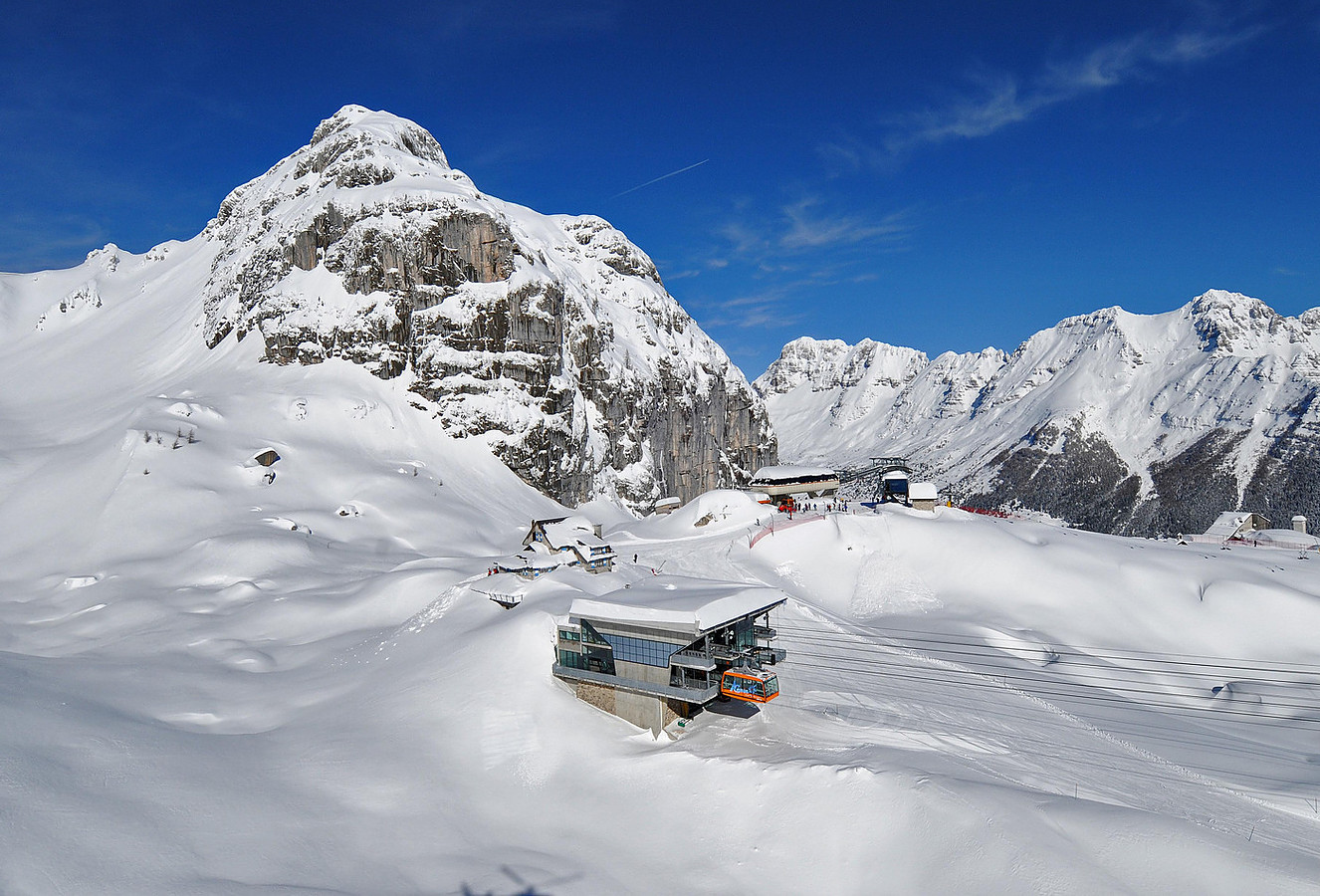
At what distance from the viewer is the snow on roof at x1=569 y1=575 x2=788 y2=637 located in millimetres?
26500

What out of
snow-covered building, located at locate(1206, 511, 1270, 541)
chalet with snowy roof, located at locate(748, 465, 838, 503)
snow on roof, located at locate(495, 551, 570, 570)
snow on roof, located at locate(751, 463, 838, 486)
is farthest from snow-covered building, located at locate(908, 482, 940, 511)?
snow on roof, located at locate(495, 551, 570, 570)

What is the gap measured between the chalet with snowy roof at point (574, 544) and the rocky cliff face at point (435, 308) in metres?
30.8

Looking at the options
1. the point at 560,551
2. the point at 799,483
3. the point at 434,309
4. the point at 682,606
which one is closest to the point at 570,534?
the point at 560,551

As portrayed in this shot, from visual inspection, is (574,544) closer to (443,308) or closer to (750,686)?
Answer: (750,686)

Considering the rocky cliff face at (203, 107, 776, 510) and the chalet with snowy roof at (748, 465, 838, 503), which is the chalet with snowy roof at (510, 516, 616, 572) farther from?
the rocky cliff face at (203, 107, 776, 510)

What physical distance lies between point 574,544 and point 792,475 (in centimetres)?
3715

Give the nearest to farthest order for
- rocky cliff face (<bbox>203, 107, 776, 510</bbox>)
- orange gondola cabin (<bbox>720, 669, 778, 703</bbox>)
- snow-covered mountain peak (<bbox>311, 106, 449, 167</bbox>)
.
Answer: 1. orange gondola cabin (<bbox>720, 669, 778, 703</bbox>)
2. rocky cliff face (<bbox>203, 107, 776, 510</bbox>)
3. snow-covered mountain peak (<bbox>311, 106, 449, 167</bbox>)

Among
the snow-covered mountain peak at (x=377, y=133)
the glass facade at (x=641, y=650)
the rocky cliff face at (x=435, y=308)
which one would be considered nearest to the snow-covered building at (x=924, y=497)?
the glass facade at (x=641, y=650)

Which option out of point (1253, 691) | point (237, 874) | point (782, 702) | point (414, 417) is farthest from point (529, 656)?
point (414, 417)

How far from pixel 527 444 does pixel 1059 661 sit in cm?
6730

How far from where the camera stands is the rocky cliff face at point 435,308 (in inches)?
3536

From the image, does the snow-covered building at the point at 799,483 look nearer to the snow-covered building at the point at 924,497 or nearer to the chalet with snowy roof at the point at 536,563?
the snow-covered building at the point at 924,497

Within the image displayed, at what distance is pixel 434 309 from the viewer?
92.0 metres

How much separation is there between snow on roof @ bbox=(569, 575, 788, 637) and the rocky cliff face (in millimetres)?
63395
